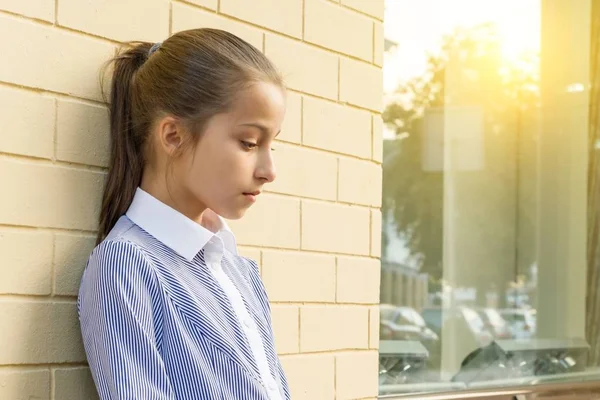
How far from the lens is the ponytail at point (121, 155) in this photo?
1935 millimetres

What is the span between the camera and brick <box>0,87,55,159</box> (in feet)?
5.87

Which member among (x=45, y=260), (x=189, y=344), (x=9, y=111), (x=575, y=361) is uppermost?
(x=9, y=111)

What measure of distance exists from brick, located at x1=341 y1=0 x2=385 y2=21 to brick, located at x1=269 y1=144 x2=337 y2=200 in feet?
1.38

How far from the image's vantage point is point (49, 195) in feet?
6.10

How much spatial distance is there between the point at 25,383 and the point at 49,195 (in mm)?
342

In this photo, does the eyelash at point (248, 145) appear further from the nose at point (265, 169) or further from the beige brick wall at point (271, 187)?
the beige brick wall at point (271, 187)

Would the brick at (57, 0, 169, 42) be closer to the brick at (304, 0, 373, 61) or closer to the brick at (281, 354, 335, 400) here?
the brick at (304, 0, 373, 61)

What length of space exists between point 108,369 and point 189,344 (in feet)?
0.50

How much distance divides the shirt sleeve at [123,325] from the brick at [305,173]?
72 centimetres

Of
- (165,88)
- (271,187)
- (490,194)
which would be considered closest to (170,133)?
(165,88)

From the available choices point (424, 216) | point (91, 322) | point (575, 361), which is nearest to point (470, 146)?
point (424, 216)

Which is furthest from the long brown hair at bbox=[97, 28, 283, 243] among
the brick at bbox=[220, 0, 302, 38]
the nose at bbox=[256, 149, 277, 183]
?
the brick at bbox=[220, 0, 302, 38]

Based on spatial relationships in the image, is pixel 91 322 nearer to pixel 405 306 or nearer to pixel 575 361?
pixel 405 306

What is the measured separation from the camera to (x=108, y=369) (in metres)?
1.67
